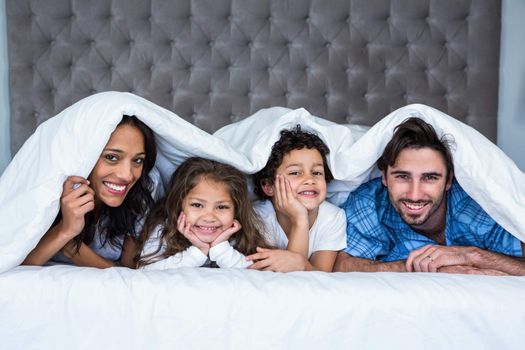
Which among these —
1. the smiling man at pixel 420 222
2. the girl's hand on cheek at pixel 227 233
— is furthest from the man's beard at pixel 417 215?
the girl's hand on cheek at pixel 227 233

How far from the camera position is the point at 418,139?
1499mm

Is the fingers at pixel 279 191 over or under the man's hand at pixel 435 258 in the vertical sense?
over

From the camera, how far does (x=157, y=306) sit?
1.16 meters

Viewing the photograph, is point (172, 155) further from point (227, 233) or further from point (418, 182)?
point (418, 182)

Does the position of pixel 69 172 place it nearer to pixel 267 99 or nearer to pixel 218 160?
pixel 218 160

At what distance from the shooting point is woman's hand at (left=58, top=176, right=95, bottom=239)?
1297mm

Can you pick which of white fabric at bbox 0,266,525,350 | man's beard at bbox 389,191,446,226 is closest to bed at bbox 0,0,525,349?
white fabric at bbox 0,266,525,350

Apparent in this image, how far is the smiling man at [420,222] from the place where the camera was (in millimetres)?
1455

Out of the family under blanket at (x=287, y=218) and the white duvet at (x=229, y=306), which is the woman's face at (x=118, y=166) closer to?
the family under blanket at (x=287, y=218)

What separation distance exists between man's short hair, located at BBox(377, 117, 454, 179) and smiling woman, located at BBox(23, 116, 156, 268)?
70 centimetres

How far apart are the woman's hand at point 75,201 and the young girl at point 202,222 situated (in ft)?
0.79

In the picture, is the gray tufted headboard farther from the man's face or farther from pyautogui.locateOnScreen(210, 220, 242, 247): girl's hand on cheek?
pyautogui.locateOnScreen(210, 220, 242, 247): girl's hand on cheek

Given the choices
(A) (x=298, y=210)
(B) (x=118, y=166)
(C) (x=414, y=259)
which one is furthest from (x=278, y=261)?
(B) (x=118, y=166)

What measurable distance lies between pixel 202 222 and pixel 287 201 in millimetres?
252
